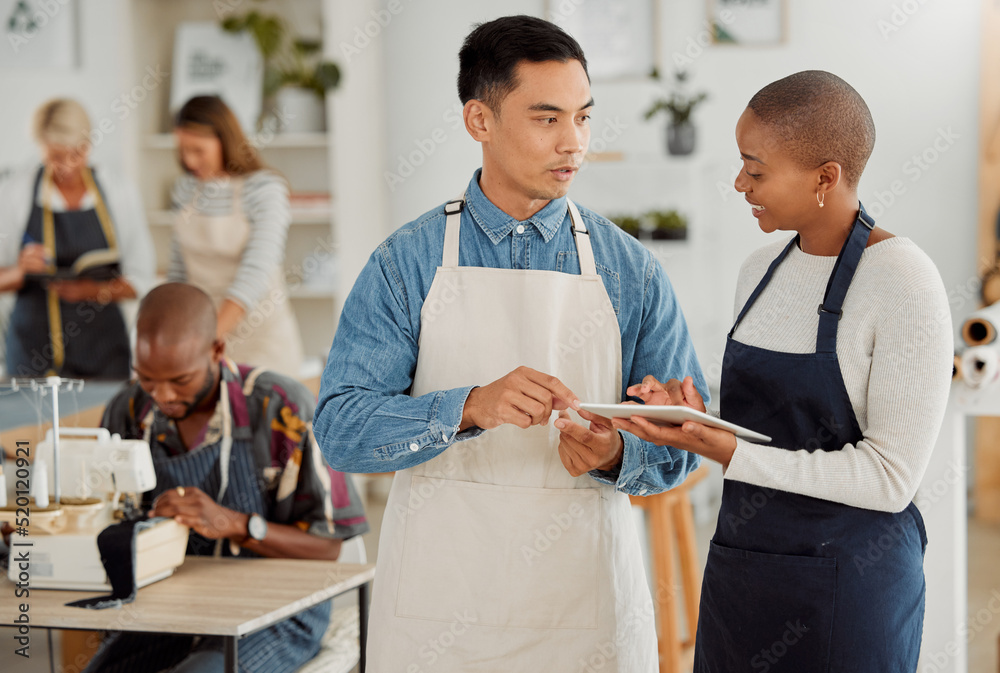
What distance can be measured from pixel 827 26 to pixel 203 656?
163 inches

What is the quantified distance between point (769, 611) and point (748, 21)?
4036mm

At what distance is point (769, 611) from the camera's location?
131cm

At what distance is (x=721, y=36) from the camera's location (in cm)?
476

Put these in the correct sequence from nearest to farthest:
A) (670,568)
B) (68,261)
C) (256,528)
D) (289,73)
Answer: (256,528) → (670,568) → (68,261) → (289,73)

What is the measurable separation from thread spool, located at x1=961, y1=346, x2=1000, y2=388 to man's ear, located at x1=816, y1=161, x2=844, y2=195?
737 millimetres

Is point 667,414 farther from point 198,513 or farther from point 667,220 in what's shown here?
point 667,220

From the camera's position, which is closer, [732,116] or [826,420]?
[826,420]

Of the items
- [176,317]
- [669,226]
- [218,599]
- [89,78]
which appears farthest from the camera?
[89,78]

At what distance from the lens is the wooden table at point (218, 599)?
1.59 metres

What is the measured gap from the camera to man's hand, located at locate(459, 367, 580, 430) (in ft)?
4.17

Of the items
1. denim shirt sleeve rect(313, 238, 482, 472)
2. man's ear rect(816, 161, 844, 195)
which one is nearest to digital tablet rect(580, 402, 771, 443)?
denim shirt sleeve rect(313, 238, 482, 472)

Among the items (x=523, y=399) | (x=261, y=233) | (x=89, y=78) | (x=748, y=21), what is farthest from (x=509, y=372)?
(x=89, y=78)

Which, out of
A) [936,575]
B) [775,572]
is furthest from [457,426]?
[936,575]

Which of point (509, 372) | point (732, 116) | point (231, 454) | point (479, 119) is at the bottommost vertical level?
point (231, 454)
